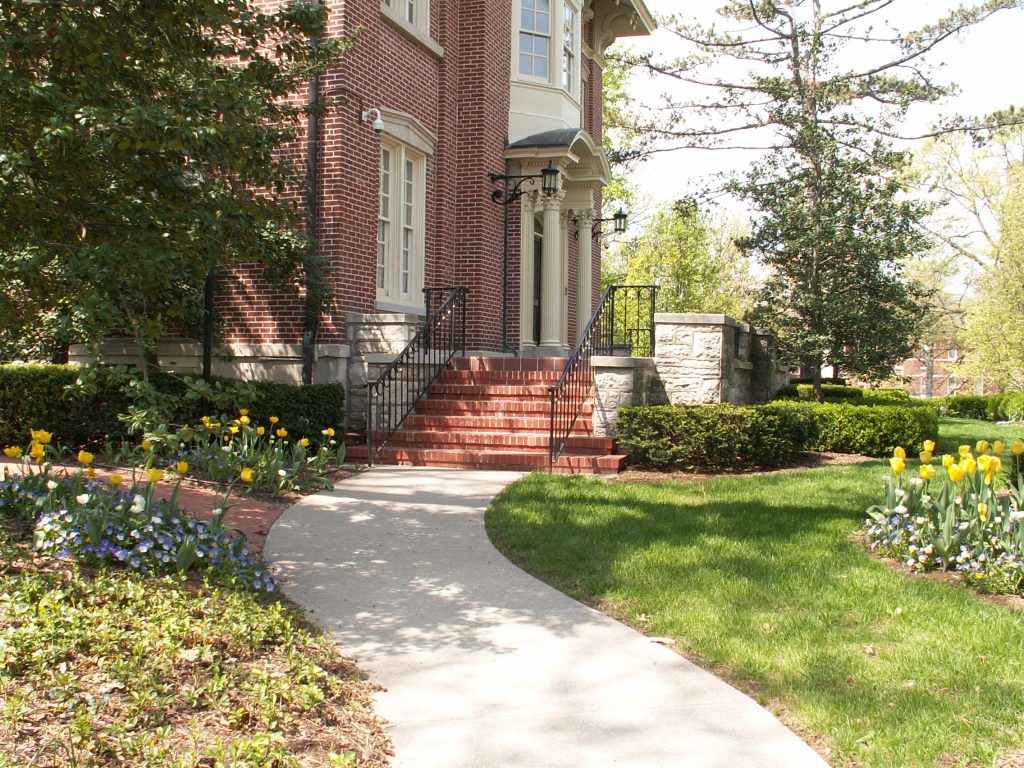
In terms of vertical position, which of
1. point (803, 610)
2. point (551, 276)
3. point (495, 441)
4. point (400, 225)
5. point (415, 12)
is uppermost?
point (415, 12)

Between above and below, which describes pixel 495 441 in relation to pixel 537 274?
below

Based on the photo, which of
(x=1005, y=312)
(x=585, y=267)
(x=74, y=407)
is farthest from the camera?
(x=1005, y=312)

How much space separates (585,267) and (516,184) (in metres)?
3.76

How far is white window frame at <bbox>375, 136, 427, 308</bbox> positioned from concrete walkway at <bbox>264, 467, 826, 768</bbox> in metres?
7.20

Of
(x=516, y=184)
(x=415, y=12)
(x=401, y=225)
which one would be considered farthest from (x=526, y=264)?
(x=415, y=12)

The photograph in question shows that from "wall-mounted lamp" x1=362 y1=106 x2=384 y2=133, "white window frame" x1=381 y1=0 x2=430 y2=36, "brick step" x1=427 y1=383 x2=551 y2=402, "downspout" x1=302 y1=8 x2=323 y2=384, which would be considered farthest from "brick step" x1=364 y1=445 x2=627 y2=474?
"white window frame" x1=381 y1=0 x2=430 y2=36

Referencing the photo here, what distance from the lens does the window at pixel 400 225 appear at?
13.8 metres

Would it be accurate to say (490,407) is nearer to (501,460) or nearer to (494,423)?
(494,423)

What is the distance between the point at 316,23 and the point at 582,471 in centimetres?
576

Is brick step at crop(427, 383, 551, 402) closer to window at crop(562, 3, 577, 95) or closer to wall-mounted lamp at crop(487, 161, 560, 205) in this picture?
wall-mounted lamp at crop(487, 161, 560, 205)

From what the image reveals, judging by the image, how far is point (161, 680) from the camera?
152 inches

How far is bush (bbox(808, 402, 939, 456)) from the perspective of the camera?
43.8 ft

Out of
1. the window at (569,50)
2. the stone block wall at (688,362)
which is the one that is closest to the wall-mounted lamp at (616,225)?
the window at (569,50)

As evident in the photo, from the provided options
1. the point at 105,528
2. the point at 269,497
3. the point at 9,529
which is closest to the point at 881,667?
the point at 105,528
